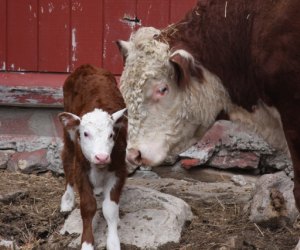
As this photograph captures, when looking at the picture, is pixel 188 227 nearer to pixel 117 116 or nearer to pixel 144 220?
pixel 144 220

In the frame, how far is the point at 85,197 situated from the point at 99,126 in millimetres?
472

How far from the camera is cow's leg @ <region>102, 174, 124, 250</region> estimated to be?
4445 millimetres

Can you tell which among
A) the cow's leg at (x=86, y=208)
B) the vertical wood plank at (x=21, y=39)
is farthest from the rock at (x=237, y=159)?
the cow's leg at (x=86, y=208)

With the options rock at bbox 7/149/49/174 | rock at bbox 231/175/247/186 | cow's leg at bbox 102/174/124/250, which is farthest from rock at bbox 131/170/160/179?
cow's leg at bbox 102/174/124/250

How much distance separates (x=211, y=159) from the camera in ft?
21.2

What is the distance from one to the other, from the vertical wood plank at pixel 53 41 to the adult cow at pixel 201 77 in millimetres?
2431

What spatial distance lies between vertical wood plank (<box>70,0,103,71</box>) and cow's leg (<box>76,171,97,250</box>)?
2187mm

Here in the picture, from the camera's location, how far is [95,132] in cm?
437

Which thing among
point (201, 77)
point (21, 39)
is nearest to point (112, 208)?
point (201, 77)

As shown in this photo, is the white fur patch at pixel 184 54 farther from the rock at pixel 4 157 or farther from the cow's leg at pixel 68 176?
the rock at pixel 4 157

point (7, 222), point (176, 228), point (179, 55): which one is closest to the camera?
point (179, 55)

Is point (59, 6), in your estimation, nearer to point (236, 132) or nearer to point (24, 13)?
point (24, 13)

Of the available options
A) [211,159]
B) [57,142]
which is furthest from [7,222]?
[211,159]

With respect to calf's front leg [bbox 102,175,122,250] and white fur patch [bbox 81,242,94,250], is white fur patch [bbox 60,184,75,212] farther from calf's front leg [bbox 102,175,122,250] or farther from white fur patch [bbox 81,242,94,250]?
white fur patch [bbox 81,242,94,250]
